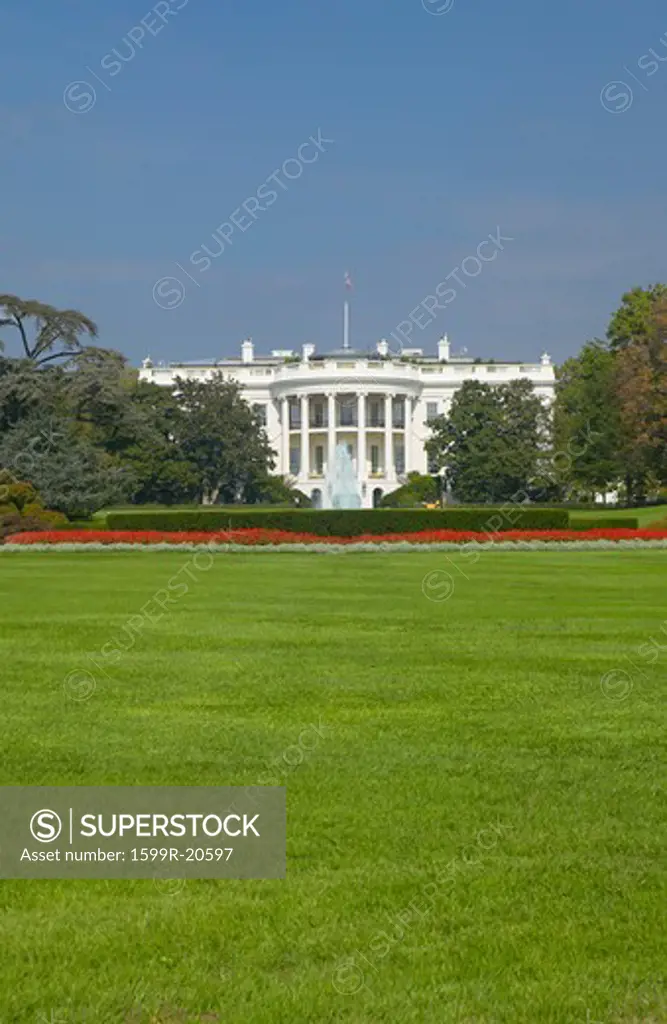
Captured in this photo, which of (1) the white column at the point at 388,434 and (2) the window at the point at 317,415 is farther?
(2) the window at the point at 317,415

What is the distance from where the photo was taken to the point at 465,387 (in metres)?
74.6

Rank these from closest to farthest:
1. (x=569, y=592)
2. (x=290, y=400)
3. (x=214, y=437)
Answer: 1. (x=569, y=592)
2. (x=214, y=437)
3. (x=290, y=400)

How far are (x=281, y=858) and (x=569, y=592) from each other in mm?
12525

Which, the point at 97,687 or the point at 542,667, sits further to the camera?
the point at 542,667

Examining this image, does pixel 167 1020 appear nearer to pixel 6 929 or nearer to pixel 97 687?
pixel 6 929

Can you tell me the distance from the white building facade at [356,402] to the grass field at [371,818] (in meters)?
80.0

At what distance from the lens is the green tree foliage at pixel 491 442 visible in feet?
226

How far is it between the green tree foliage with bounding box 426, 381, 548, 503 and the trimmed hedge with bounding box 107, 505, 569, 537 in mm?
32247

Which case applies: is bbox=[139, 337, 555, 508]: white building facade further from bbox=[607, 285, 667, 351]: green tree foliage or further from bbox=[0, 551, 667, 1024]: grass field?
bbox=[0, 551, 667, 1024]: grass field

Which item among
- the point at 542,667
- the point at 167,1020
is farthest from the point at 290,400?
the point at 167,1020

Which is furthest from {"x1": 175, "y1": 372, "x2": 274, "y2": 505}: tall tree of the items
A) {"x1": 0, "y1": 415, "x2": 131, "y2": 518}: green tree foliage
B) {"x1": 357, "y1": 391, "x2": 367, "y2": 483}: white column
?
{"x1": 0, "y1": 415, "x2": 131, "y2": 518}: green tree foliage

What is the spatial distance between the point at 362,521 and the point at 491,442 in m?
36.4

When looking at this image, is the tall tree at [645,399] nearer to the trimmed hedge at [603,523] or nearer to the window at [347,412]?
the trimmed hedge at [603,523]

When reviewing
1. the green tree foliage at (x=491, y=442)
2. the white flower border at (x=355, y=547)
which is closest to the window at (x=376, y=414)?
the green tree foliage at (x=491, y=442)
